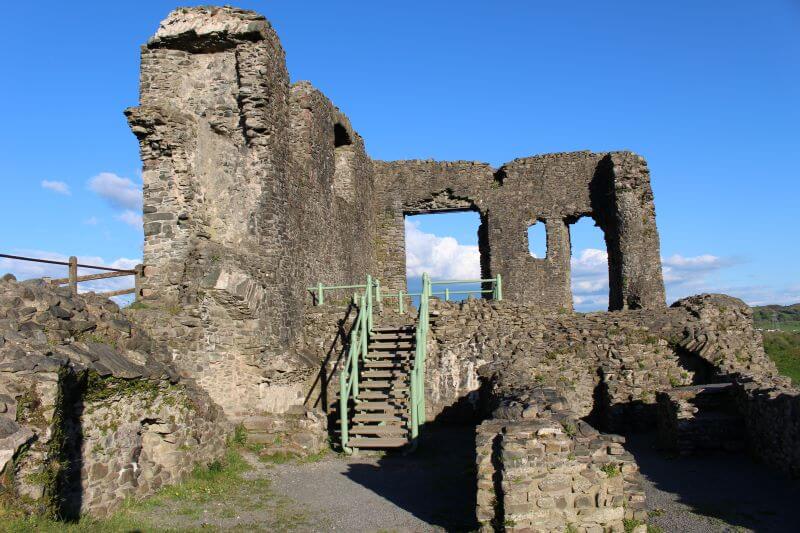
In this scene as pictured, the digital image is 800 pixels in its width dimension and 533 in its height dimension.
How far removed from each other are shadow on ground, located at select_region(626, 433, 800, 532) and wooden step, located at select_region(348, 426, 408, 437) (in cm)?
400

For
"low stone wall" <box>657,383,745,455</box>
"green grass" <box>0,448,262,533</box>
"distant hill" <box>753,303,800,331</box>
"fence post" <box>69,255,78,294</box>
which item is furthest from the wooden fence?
"distant hill" <box>753,303,800,331</box>

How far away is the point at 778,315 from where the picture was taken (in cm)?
5553

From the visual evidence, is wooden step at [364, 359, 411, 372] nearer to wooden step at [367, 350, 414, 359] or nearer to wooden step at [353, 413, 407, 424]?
wooden step at [367, 350, 414, 359]

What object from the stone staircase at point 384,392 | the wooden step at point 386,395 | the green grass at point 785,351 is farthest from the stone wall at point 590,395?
the green grass at point 785,351

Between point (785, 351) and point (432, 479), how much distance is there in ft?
68.1

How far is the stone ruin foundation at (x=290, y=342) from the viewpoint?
684 cm

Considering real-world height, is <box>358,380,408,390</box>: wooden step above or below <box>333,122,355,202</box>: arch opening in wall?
below

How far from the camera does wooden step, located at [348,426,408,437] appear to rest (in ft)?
38.0

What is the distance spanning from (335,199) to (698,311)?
384 inches

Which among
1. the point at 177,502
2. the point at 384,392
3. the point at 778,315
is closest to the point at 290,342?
the point at 384,392

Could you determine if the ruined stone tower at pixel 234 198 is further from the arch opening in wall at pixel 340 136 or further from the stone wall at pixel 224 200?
the arch opening in wall at pixel 340 136

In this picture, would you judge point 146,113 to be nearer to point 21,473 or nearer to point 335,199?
point 335,199

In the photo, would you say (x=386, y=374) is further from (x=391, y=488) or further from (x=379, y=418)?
(x=391, y=488)

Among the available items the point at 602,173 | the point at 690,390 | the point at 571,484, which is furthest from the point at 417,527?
the point at 602,173
